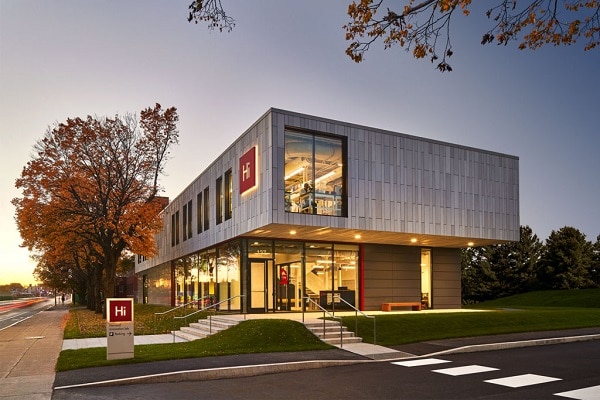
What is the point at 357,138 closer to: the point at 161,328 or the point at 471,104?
the point at 161,328

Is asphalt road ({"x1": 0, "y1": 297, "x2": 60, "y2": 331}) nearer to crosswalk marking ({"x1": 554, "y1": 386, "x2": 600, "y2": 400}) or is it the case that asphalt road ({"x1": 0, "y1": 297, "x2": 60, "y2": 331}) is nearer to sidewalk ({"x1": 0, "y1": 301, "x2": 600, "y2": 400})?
sidewalk ({"x1": 0, "y1": 301, "x2": 600, "y2": 400})

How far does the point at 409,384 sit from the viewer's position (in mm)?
11250

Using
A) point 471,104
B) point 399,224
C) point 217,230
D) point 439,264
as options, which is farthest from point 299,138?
point 471,104

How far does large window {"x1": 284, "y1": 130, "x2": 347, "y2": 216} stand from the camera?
22.5 metres

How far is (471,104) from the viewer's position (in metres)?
109

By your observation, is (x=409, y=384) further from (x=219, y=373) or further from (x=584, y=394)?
(x=219, y=373)

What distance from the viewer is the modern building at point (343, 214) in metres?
22.8

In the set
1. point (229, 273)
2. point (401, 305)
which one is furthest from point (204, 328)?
point (401, 305)

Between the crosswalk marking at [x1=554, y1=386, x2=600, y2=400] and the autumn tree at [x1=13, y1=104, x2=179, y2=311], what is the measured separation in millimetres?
28449

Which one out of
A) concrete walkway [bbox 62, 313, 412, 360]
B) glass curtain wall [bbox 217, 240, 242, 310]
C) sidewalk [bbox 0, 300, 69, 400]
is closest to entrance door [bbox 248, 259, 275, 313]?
glass curtain wall [bbox 217, 240, 242, 310]

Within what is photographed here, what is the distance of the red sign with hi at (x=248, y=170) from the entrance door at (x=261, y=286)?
12.4 feet

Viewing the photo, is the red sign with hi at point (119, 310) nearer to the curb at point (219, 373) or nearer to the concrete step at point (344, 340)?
the curb at point (219, 373)

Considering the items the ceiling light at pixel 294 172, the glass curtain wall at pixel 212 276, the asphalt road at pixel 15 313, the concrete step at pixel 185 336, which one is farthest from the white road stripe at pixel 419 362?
the asphalt road at pixel 15 313

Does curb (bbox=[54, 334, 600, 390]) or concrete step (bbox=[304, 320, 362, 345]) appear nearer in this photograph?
curb (bbox=[54, 334, 600, 390])
